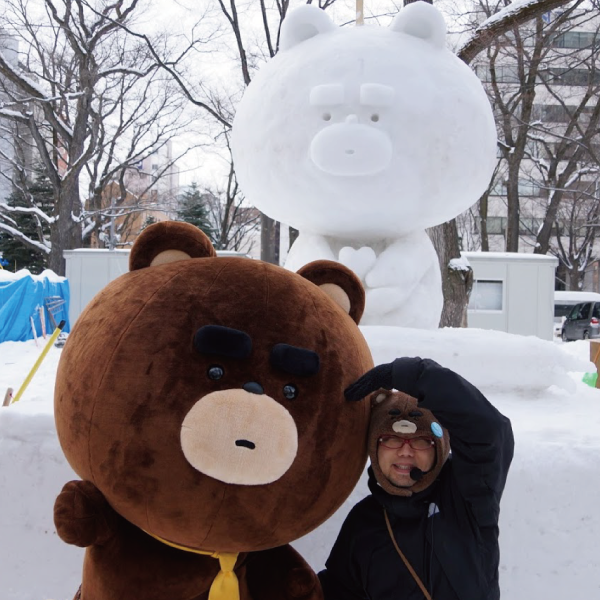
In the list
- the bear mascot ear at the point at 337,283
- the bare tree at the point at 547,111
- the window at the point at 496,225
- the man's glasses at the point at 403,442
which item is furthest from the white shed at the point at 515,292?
the window at the point at 496,225

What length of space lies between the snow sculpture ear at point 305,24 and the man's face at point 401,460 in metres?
2.81

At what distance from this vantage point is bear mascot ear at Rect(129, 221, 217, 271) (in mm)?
1558

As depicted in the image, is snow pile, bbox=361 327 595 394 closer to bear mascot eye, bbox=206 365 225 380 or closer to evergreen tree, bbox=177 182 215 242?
bear mascot eye, bbox=206 365 225 380

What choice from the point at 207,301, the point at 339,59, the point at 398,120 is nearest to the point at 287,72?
the point at 339,59

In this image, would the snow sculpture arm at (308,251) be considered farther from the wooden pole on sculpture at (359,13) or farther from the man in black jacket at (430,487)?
the man in black jacket at (430,487)

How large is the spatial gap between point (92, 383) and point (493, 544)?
1.03m

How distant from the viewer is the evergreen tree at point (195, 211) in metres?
21.9

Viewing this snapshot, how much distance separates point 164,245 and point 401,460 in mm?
809

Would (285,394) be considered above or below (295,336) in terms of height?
below

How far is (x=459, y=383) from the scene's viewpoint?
4.46 feet

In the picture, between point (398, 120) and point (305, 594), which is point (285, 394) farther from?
point (398, 120)

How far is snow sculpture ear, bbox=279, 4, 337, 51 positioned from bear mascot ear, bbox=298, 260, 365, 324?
2.33 meters

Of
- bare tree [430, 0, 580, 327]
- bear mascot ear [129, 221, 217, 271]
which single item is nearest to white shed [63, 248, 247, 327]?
bare tree [430, 0, 580, 327]

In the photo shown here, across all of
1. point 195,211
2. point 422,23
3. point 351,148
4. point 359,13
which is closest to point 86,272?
point 195,211
